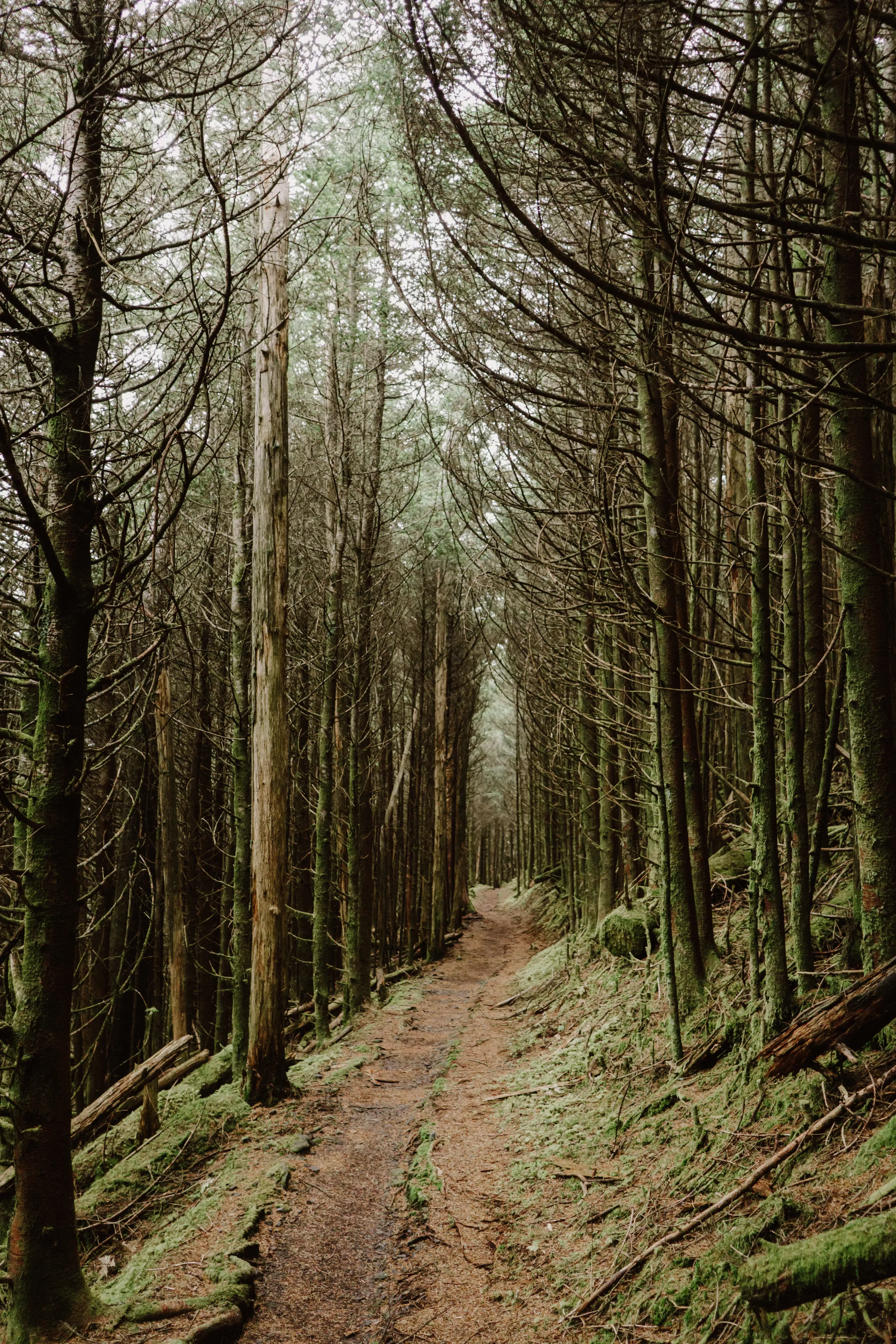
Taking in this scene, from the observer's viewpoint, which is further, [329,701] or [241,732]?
[329,701]

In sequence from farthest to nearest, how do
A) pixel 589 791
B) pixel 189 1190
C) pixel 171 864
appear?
pixel 589 791
pixel 171 864
pixel 189 1190

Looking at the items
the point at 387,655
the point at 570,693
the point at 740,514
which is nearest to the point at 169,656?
the point at 387,655

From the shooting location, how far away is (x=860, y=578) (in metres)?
3.12

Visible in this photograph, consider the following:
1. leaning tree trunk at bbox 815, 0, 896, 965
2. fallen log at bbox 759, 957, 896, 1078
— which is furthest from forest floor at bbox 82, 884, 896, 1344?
leaning tree trunk at bbox 815, 0, 896, 965

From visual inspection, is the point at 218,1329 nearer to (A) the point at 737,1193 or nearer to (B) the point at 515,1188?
(B) the point at 515,1188

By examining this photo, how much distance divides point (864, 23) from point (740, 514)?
6.30ft

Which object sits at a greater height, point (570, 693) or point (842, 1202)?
point (570, 693)

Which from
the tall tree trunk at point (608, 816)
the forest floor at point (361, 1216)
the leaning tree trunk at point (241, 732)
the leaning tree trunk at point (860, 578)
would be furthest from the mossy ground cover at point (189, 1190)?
the leaning tree trunk at point (860, 578)

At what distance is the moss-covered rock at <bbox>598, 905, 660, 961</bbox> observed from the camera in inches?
296

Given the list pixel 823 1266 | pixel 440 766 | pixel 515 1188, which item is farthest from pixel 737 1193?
pixel 440 766

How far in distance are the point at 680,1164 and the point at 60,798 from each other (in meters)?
3.47

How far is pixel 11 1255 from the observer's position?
3682 millimetres

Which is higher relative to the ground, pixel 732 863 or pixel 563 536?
pixel 563 536

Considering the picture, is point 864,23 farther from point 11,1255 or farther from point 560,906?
point 560,906
